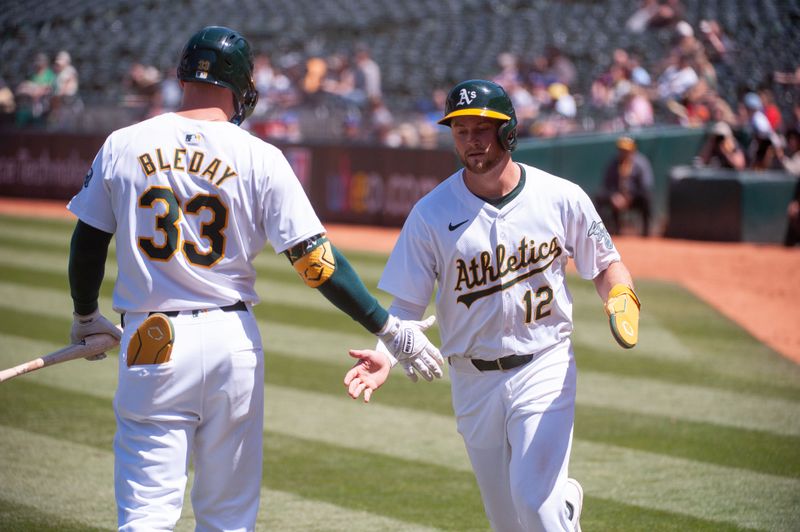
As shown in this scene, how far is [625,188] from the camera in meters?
16.5

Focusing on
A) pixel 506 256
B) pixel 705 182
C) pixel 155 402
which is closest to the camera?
pixel 155 402

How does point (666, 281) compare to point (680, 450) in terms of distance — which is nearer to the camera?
point (680, 450)

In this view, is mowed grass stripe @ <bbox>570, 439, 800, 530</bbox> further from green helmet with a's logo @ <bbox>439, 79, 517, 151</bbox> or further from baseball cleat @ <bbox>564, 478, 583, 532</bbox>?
green helmet with a's logo @ <bbox>439, 79, 517, 151</bbox>

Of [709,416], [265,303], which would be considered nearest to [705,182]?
[265,303]

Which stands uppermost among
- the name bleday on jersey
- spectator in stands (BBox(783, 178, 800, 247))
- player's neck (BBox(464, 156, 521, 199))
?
the name bleday on jersey

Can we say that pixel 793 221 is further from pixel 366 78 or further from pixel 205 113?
pixel 205 113

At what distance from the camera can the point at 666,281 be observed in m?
13.7

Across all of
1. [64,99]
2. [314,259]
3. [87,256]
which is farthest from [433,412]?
[64,99]

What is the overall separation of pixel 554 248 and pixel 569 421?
678mm

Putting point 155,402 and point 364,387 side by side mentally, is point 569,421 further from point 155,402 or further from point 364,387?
point 155,402

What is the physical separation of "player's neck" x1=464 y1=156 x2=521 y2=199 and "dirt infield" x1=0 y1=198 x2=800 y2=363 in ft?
21.0

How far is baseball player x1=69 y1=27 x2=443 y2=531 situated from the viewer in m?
3.59

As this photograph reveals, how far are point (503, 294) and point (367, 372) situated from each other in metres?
0.63

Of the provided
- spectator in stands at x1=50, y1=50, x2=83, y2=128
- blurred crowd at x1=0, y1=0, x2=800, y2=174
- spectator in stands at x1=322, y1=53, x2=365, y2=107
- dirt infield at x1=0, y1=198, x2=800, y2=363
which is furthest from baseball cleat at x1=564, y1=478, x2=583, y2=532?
spectator in stands at x1=50, y1=50, x2=83, y2=128
